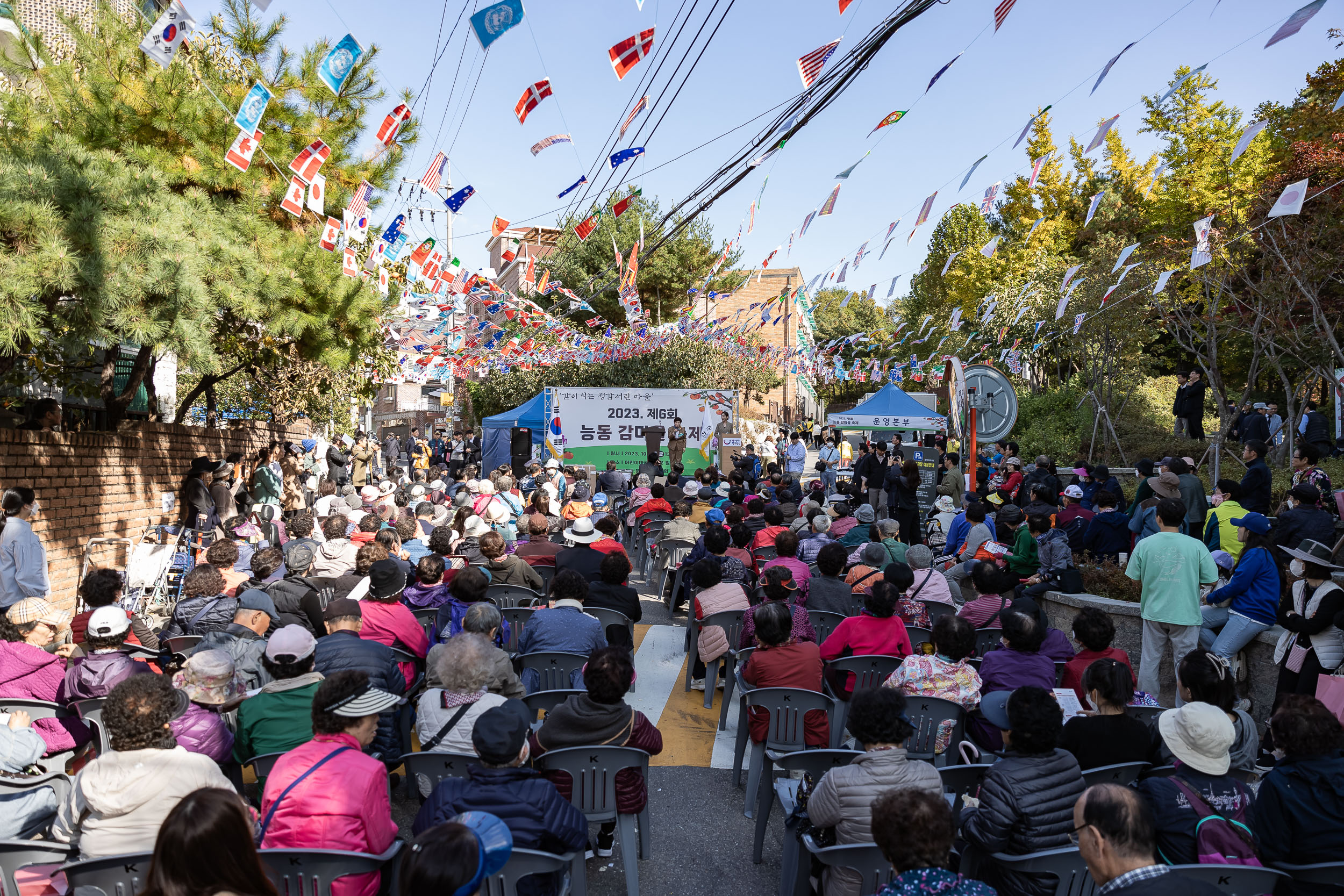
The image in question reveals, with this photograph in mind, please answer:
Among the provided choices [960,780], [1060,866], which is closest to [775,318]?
[960,780]

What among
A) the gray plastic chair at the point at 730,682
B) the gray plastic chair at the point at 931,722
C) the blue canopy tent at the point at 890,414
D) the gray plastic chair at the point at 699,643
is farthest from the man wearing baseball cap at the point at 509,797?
the blue canopy tent at the point at 890,414

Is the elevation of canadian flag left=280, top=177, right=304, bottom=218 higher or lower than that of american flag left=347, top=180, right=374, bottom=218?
lower

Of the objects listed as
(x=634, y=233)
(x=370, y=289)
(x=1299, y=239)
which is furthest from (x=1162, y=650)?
(x=634, y=233)

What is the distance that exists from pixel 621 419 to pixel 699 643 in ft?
42.3

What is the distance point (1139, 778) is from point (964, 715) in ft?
2.69

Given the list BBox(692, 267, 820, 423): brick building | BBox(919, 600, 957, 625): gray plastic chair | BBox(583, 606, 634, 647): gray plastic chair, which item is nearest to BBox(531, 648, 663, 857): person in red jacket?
BBox(583, 606, 634, 647): gray plastic chair

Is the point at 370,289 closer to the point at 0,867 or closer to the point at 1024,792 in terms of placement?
the point at 0,867

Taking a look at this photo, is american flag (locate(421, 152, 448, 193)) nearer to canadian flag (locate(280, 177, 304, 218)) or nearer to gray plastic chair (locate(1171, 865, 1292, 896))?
canadian flag (locate(280, 177, 304, 218))

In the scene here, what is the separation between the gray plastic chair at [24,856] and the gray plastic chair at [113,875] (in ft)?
0.70

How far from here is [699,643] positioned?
5.61m

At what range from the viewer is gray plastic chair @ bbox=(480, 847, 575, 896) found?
2568 millimetres

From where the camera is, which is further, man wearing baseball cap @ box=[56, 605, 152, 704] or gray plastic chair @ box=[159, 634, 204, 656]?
gray plastic chair @ box=[159, 634, 204, 656]

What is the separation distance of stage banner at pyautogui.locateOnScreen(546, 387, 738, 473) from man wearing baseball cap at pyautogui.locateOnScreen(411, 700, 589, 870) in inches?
599

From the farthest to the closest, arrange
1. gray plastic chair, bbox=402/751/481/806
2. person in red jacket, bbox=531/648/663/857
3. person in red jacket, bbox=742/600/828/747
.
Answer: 1. person in red jacket, bbox=742/600/828/747
2. person in red jacket, bbox=531/648/663/857
3. gray plastic chair, bbox=402/751/481/806
